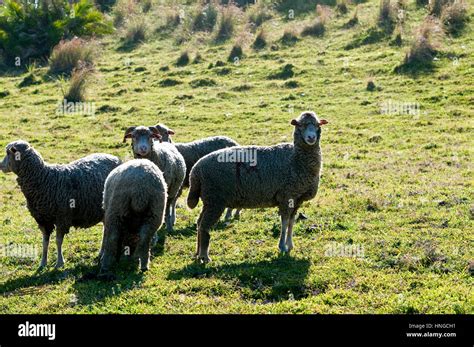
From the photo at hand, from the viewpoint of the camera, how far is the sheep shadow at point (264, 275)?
26.9ft

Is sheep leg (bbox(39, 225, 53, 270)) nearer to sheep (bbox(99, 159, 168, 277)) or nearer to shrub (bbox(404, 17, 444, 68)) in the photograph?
sheep (bbox(99, 159, 168, 277))

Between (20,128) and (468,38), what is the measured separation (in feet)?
52.5

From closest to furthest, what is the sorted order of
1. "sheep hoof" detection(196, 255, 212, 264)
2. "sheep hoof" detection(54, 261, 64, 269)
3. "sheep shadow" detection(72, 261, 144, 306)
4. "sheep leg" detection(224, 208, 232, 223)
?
"sheep shadow" detection(72, 261, 144, 306) < "sheep hoof" detection(196, 255, 212, 264) < "sheep hoof" detection(54, 261, 64, 269) < "sheep leg" detection(224, 208, 232, 223)

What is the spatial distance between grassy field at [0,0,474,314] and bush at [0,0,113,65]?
1.83 meters

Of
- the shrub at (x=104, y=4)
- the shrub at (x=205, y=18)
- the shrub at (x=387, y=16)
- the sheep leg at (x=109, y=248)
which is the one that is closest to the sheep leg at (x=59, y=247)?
the sheep leg at (x=109, y=248)

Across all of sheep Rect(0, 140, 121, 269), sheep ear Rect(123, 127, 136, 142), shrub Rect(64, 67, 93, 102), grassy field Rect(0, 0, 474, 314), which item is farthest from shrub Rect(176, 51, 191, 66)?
sheep Rect(0, 140, 121, 269)

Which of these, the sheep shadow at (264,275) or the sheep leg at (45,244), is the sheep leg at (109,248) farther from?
the sheep leg at (45,244)

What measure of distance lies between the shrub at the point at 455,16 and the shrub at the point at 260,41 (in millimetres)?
7258

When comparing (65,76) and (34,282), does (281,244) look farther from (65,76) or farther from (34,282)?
(65,76)

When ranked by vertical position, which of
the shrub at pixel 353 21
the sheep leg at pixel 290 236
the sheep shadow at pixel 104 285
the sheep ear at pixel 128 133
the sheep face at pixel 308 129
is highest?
the shrub at pixel 353 21

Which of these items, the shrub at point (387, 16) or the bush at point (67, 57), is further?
the bush at point (67, 57)

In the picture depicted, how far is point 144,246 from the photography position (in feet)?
30.0

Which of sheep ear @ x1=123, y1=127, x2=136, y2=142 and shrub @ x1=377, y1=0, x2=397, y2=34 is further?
shrub @ x1=377, y1=0, x2=397, y2=34

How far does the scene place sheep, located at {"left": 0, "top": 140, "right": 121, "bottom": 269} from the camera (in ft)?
32.6
